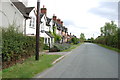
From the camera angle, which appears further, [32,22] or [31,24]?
[32,22]

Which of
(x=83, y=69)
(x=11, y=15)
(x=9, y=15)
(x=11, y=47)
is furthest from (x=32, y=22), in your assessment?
(x=83, y=69)

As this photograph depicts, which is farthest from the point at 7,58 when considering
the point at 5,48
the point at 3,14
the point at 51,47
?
the point at 51,47

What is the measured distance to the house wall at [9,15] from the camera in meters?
18.3

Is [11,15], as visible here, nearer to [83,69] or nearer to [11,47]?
[11,47]

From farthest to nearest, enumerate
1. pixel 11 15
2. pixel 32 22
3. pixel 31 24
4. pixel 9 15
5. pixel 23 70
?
1. pixel 32 22
2. pixel 31 24
3. pixel 11 15
4. pixel 9 15
5. pixel 23 70

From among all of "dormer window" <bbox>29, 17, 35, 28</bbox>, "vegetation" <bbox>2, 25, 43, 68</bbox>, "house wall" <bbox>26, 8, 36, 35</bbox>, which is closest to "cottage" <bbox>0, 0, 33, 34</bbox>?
Answer: "house wall" <bbox>26, 8, 36, 35</bbox>

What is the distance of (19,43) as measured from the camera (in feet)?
33.1

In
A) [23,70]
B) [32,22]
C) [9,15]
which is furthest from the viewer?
[32,22]

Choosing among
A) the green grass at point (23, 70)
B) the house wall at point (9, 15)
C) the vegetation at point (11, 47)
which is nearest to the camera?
the green grass at point (23, 70)

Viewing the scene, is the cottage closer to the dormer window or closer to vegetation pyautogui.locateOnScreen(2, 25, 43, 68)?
the dormer window

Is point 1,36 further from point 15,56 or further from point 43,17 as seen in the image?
point 43,17

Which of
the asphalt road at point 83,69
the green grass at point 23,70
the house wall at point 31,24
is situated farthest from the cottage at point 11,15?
the asphalt road at point 83,69

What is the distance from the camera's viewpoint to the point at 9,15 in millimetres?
19609

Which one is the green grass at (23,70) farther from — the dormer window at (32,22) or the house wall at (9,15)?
the dormer window at (32,22)
